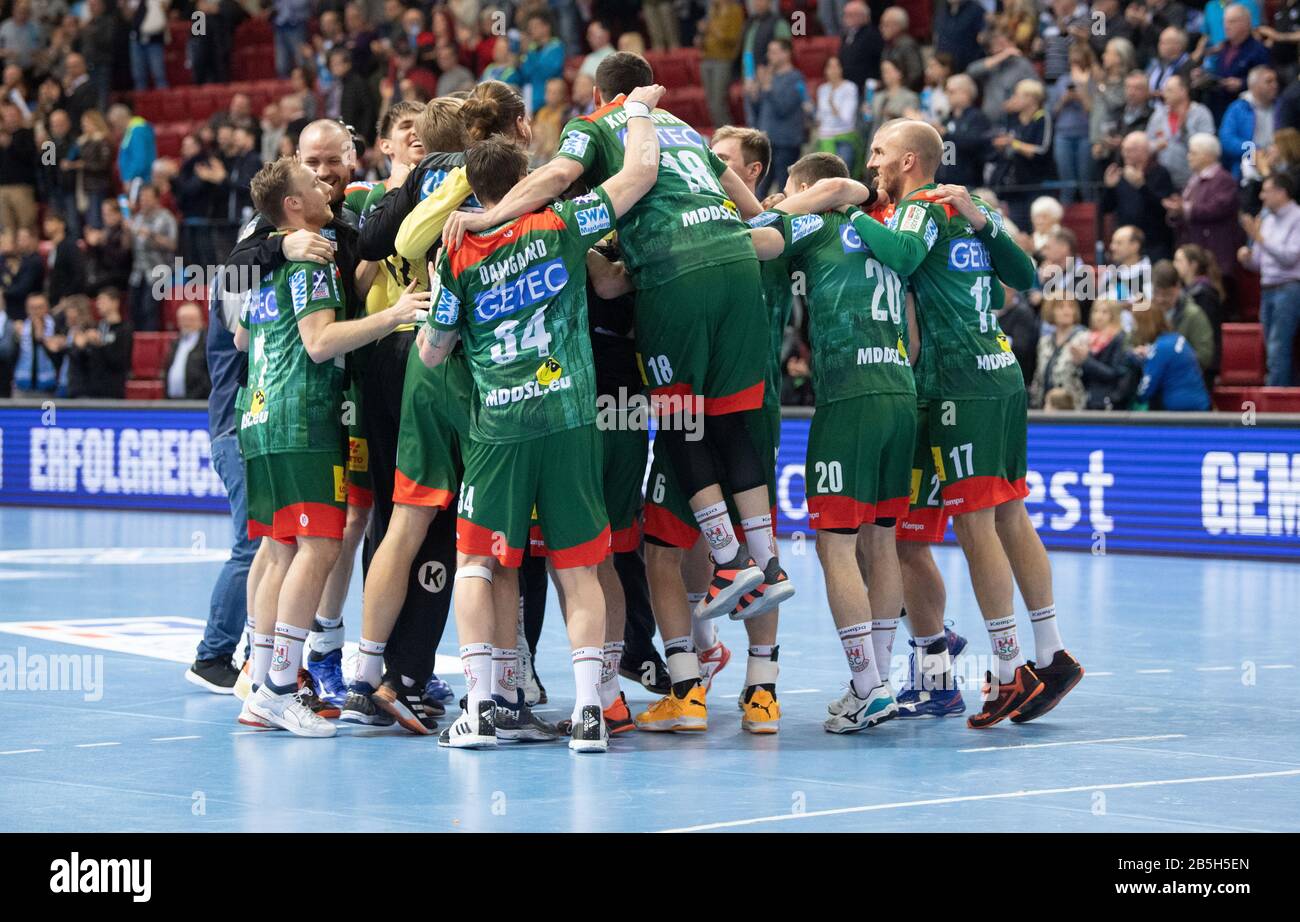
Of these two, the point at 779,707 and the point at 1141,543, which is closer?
the point at 779,707

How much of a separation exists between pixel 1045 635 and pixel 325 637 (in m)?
3.18

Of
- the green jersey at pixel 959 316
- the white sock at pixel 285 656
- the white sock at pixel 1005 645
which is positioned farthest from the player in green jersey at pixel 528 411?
the white sock at pixel 1005 645

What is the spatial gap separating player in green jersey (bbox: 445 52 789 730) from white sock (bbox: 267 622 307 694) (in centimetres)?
167

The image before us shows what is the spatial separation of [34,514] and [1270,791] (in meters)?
15.4

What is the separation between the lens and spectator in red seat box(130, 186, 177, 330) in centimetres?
2166

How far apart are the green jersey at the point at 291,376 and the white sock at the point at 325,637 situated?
3.13 feet

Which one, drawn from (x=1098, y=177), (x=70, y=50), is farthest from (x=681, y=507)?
(x=70, y=50)

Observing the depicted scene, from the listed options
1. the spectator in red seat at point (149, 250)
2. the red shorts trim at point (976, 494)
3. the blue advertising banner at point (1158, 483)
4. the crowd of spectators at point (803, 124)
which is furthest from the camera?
the spectator in red seat at point (149, 250)

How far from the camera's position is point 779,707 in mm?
8055

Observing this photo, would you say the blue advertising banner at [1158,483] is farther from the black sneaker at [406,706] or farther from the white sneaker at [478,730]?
the white sneaker at [478,730]

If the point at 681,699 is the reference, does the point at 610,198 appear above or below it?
above

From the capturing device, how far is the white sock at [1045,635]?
25.5 ft

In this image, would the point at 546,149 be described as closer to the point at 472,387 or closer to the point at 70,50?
the point at 70,50

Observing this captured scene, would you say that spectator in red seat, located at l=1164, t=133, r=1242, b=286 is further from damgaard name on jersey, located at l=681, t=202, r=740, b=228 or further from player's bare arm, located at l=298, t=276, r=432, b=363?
player's bare arm, located at l=298, t=276, r=432, b=363
